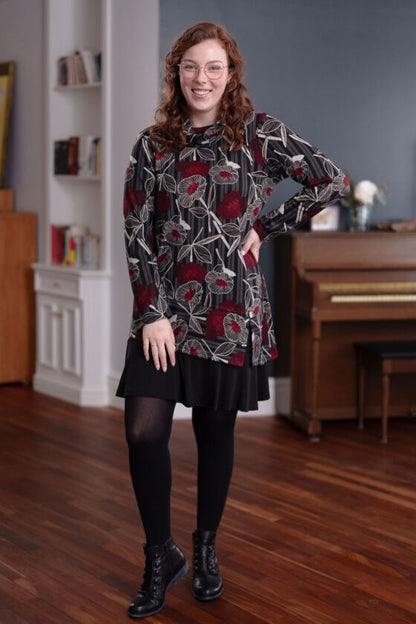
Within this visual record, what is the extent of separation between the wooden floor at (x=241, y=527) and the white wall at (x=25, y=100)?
179cm

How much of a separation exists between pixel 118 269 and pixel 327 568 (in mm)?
2630

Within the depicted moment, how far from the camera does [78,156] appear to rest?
524cm

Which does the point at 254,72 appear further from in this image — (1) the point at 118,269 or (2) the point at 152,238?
(2) the point at 152,238

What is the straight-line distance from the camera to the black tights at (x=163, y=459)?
2.29 meters

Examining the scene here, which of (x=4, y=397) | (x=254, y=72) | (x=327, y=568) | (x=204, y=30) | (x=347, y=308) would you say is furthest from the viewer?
(x=4, y=397)

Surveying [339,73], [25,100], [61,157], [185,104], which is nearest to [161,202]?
[185,104]

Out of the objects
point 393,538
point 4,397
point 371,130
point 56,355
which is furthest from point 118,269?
point 393,538

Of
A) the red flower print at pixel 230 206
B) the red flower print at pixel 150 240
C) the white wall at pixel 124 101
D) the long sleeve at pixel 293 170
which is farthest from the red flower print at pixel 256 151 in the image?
the white wall at pixel 124 101

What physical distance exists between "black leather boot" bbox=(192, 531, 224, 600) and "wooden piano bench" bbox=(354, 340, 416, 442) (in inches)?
81.8

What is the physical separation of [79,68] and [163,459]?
3.42 m

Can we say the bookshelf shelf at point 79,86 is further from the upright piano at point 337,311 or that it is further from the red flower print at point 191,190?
the red flower print at point 191,190

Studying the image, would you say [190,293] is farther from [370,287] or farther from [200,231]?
[370,287]

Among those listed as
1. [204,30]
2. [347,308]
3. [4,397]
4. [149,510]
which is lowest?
[4,397]

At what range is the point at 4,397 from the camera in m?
5.33
